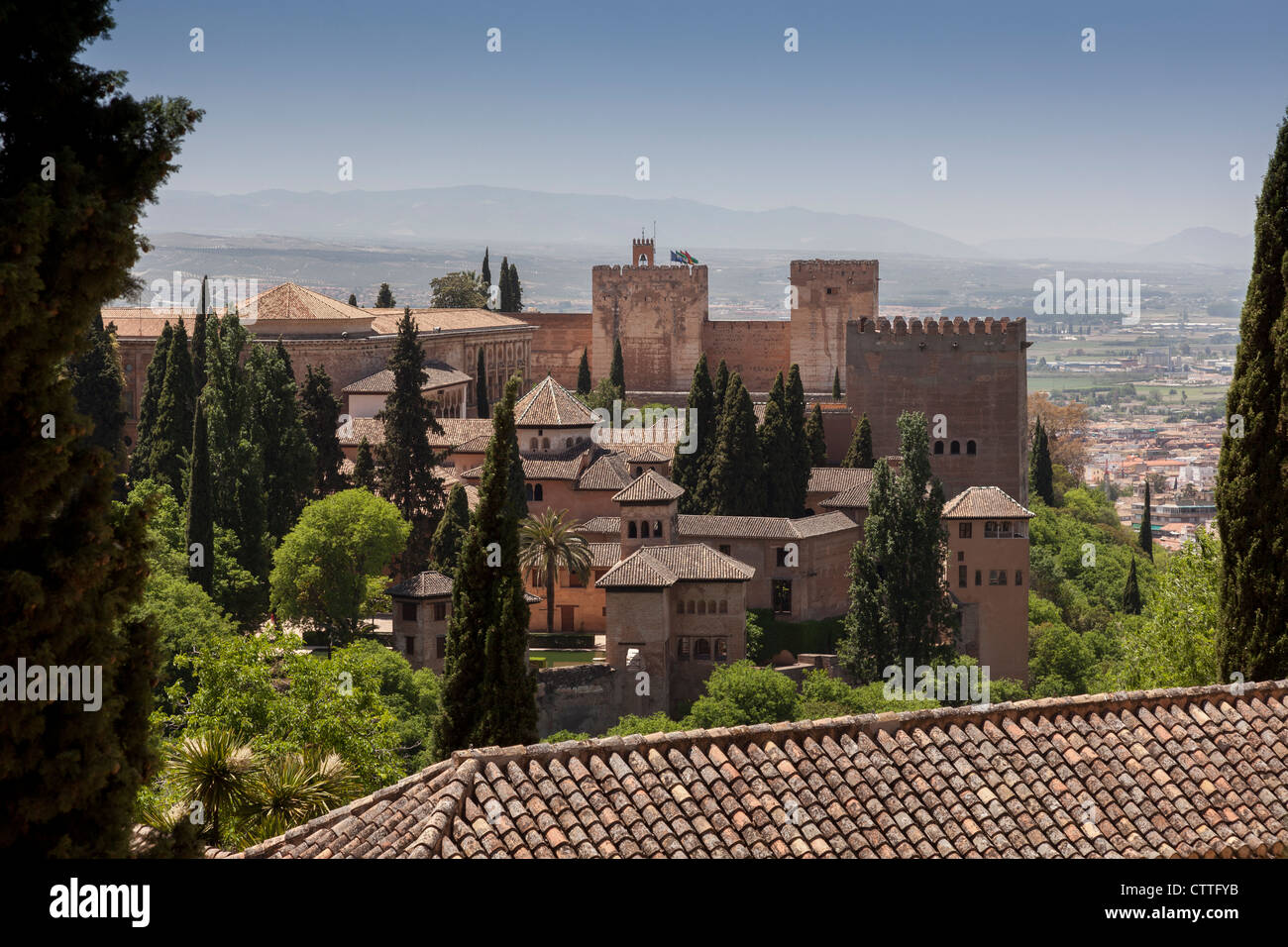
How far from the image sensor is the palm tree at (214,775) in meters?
15.3

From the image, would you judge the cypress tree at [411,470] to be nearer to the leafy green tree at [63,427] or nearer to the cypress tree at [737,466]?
the cypress tree at [737,466]

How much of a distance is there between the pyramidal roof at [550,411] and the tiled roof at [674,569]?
27.5ft

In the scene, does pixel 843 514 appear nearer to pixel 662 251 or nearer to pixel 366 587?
pixel 366 587

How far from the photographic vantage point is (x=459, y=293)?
278 ft

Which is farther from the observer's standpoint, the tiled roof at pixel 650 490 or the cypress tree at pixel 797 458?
the cypress tree at pixel 797 458

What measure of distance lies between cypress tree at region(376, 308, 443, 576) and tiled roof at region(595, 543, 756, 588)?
6.01 metres

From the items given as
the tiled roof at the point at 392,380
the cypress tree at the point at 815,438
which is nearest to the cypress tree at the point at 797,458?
the cypress tree at the point at 815,438

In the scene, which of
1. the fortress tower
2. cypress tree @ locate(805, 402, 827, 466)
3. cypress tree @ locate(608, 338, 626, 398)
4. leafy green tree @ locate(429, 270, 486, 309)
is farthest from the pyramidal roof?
leafy green tree @ locate(429, 270, 486, 309)

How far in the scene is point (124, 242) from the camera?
26.2ft

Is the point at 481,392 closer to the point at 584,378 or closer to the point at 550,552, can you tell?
the point at 584,378

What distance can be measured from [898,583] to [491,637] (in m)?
21.6

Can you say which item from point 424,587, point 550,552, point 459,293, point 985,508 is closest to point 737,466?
point 985,508
